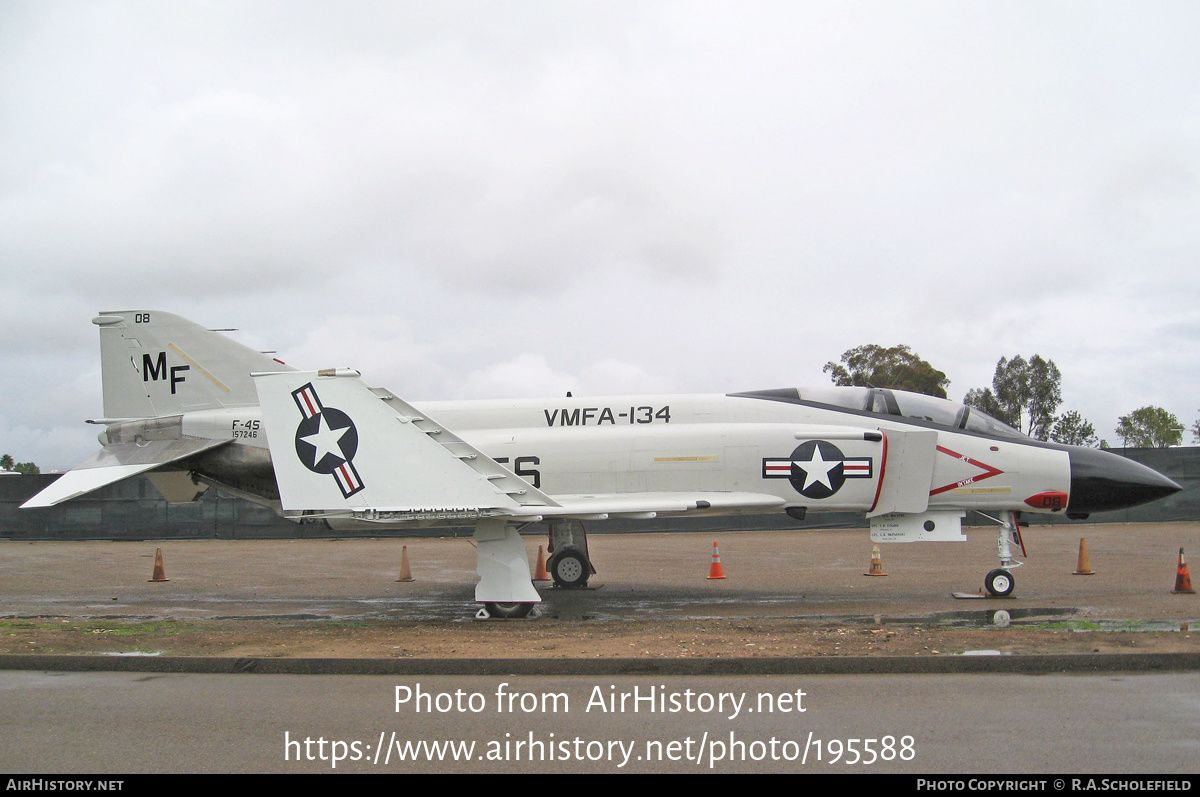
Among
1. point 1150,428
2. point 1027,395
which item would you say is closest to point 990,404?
point 1027,395

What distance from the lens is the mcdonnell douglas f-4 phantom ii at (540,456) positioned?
33.9 ft

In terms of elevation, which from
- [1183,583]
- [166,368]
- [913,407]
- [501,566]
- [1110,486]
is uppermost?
[166,368]

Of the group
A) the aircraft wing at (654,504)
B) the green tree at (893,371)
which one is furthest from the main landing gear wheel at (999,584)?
the green tree at (893,371)

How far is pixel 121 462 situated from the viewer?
1242 centimetres

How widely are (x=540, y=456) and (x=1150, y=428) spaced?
298 ft

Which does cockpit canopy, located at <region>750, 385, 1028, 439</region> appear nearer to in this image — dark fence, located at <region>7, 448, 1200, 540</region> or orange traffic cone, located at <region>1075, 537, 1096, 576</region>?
orange traffic cone, located at <region>1075, 537, 1096, 576</region>

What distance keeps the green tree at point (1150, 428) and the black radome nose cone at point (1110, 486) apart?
77190 millimetres

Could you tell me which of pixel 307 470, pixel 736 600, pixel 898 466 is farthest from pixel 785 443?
pixel 307 470

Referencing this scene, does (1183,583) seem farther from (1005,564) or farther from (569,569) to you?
(569,569)

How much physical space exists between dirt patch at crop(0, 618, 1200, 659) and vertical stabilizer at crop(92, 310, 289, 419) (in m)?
3.91

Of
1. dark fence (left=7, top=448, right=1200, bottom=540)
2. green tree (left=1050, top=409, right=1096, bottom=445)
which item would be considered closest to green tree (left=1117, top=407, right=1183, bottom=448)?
green tree (left=1050, top=409, right=1096, bottom=445)

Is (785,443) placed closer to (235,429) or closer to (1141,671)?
(1141,671)

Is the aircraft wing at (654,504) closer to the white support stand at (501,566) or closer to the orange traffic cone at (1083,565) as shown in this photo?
the white support stand at (501,566)

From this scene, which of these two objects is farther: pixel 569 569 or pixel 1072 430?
pixel 1072 430
